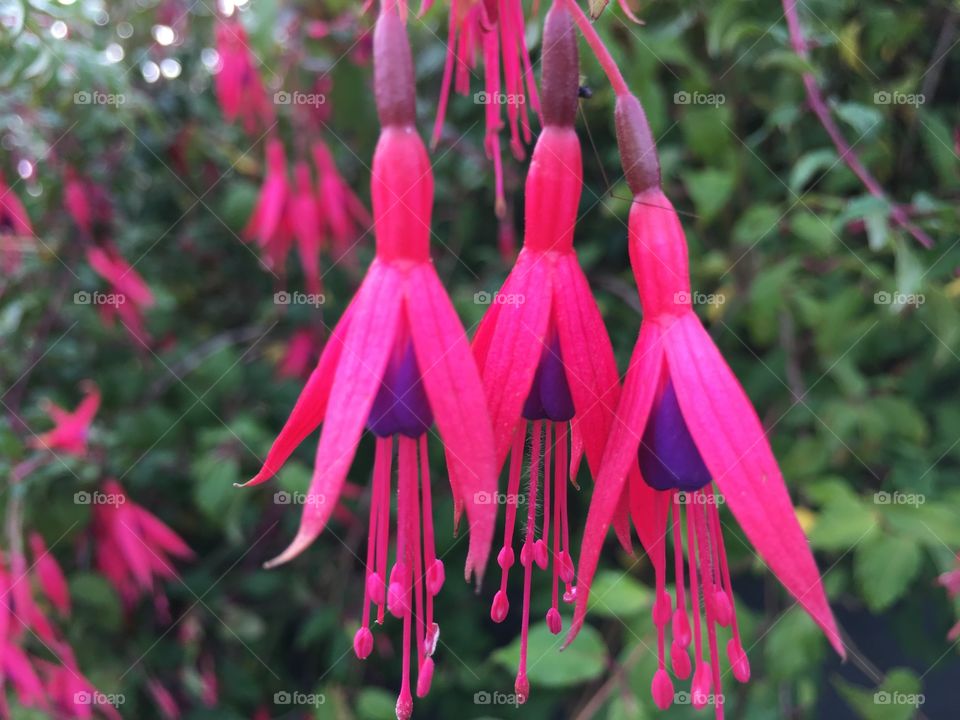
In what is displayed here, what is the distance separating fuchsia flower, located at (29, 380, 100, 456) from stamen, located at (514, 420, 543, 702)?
2.62 ft

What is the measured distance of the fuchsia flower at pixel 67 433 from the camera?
1.01 metres

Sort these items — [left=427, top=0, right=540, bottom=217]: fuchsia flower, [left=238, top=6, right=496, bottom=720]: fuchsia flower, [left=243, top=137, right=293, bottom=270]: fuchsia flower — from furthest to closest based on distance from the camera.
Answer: [left=243, top=137, right=293, bottom=270]: fuchsia flower < [left=427, top=0, right=540, bottom=217]: fuchsia flower < [left=238, top=6, right=496, bottom=720]: fuchsia flower

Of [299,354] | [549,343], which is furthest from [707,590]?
[299,354]

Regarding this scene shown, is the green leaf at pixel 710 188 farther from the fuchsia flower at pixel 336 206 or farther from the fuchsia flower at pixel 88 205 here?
the fuchsia flower at pixel 88 205

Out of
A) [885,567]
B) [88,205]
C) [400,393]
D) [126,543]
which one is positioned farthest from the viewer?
[88,205]

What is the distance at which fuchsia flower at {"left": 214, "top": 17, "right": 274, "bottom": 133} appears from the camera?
1310 mm

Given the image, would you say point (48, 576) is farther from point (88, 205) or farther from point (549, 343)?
point (549, 343)

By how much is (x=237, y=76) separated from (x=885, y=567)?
1.19 meters

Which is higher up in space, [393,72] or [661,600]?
[393,72]

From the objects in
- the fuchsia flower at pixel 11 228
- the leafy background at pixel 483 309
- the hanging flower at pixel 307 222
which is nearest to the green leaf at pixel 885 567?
the leafy background at pixel 483 309

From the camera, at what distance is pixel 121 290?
1233 millimetres

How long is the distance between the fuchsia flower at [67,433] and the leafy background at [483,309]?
0.08 ft

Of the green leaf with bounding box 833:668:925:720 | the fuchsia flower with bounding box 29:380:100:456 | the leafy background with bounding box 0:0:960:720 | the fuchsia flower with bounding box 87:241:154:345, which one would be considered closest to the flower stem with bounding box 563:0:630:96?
the leafy background with bounding box 0:0:960:720

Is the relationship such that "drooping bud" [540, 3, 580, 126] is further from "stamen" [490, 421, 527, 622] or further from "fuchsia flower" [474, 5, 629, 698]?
"stamen" [490, 421, 527, 622]
